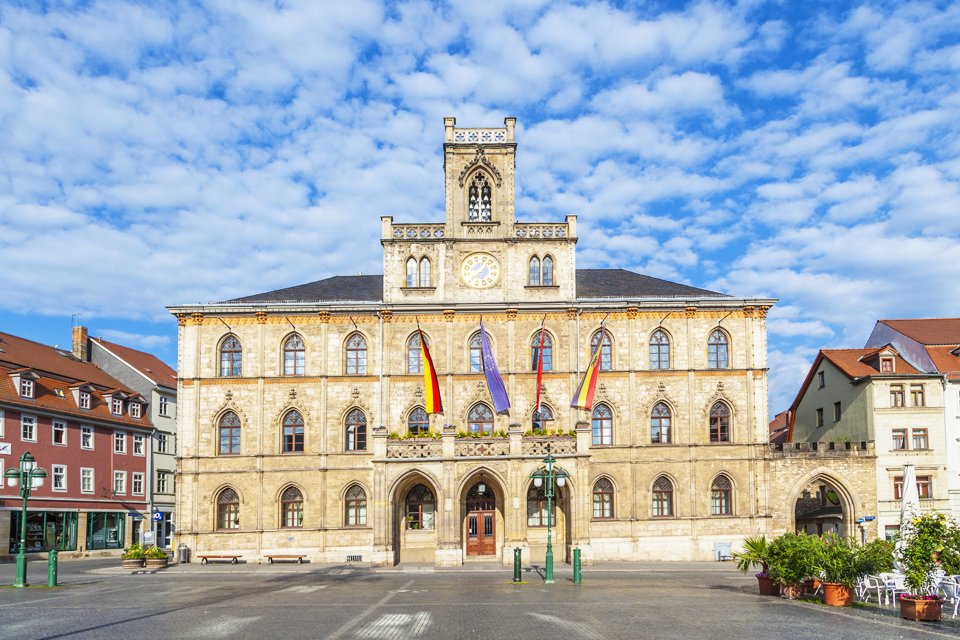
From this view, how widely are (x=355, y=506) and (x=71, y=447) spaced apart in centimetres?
2085

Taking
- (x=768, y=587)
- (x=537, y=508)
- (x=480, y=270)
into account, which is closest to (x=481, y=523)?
(x=537, y=508)

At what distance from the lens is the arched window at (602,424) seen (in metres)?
45.4

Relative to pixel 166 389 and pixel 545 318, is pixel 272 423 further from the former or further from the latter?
pixel 166 389

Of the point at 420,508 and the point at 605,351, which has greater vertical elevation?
the point at 605,351

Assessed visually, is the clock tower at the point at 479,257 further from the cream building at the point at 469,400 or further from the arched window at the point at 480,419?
the arched window at the point at 480,419

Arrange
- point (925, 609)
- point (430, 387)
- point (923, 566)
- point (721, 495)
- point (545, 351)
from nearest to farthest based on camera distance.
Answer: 1. point (925, 609)
2. point (923, 566)
3. point (430, 387)
4. point (721, 495)
5. point (545, 351)

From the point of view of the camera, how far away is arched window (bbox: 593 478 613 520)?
4478 cm

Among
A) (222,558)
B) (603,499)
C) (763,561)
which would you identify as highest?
(603,499)

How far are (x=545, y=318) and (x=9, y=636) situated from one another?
30975 mm

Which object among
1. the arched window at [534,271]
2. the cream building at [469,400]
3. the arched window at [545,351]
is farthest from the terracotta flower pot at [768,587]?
the arched window at [534,271]

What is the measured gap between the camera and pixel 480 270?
46.5 m

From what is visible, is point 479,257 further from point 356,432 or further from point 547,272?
point 356,432

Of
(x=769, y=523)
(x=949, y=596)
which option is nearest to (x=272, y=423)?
(x=769, y=523)

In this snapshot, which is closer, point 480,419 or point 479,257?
point 480,419
